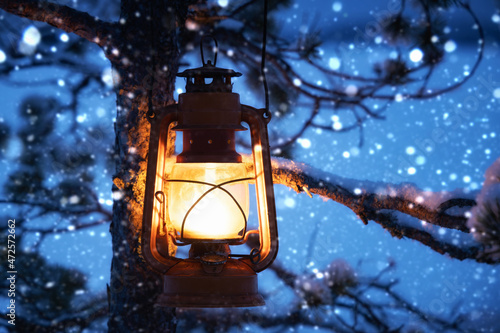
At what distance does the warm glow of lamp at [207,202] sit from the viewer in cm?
95

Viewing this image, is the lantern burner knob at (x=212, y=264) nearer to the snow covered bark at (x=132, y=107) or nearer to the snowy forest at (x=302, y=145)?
the snow covered bark at (x=132, y=107)

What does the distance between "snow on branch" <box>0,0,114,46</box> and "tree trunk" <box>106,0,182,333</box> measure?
1.8 inches

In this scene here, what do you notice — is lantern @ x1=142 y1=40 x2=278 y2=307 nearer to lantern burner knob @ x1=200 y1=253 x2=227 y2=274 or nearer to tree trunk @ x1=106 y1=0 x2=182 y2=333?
lantern burner knob @ x1=200 y1=253 x2=227 y2=274

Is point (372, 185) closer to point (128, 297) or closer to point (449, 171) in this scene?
point (128, 297)

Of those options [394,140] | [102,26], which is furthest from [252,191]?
[102,26]

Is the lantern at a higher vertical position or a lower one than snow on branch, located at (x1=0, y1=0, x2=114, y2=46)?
lower

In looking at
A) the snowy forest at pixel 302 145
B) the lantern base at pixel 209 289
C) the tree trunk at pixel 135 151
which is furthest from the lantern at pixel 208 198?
the snowy forest at pixel 302 145

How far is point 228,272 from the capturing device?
902 millimetres

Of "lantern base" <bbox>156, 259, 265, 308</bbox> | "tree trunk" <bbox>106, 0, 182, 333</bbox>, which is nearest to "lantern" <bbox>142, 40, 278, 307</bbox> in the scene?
"lantern base" <bbox>156, 259, 265, 308</bbox>

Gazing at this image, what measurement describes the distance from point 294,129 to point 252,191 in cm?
35

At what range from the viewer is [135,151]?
1.17 m

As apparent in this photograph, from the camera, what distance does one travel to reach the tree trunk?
1171 millimetres

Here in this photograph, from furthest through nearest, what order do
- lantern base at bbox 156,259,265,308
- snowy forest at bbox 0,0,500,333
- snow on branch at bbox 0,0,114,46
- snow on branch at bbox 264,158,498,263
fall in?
snowy forest at bbox 0,0,500,333
snow on branch at bbox 0,0,114,46
snow on branch at bbox 264,158,498,263
lantern base at bbox 156,259,265,308

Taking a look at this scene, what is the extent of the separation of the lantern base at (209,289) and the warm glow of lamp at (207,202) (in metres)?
0.08
